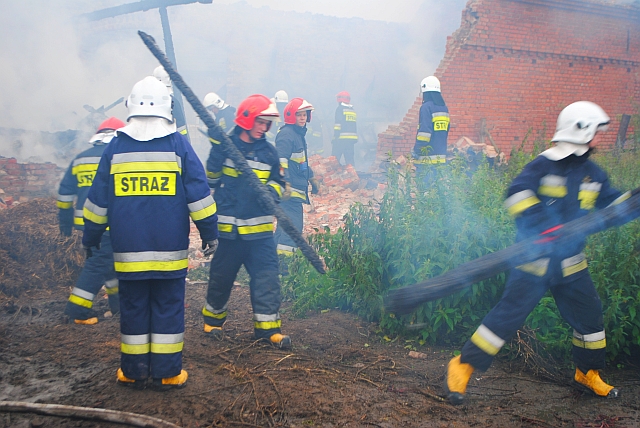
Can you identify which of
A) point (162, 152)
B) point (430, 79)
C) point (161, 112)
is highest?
point (430, 79)

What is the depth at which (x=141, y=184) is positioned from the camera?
3.09 metres

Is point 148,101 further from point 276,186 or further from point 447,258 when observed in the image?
point 447,258

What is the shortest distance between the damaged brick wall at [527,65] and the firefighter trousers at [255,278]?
7.93 metres

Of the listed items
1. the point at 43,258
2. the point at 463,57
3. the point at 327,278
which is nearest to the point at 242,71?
→ the point at 463,57

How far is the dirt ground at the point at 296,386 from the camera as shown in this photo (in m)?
2.96

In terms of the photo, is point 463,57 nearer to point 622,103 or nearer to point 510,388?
point 622,103

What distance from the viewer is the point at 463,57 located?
36.1ft

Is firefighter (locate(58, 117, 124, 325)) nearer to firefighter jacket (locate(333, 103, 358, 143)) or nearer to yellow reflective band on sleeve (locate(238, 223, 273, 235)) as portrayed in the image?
yellow reflective band on sleeve (locate(238, 223, 273, 235))

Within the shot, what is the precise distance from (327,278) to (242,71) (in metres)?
15.0

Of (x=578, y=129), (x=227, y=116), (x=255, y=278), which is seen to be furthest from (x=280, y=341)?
(x=227, y=116)

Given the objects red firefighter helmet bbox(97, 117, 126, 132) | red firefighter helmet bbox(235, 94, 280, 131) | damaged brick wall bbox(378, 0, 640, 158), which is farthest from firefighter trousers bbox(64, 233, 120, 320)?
damaged brick wall bbox(378, 0, 640, 158)

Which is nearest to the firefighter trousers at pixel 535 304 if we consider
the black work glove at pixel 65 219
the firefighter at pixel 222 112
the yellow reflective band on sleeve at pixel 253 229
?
the yellow reflective band on sleeve at pixel 253 229

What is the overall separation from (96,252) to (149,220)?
1.85 m

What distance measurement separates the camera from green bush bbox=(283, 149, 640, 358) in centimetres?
379
